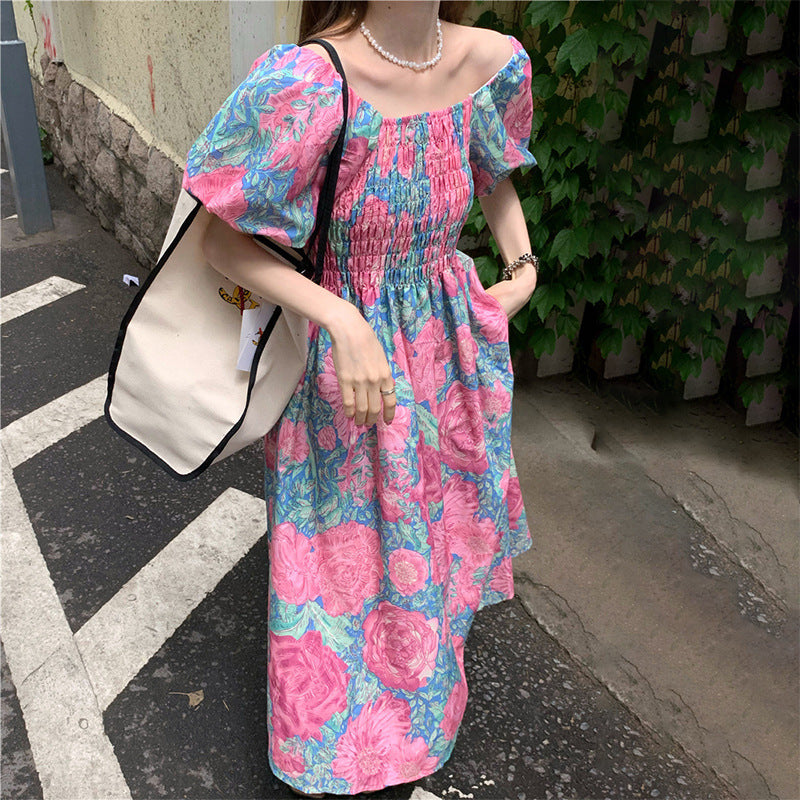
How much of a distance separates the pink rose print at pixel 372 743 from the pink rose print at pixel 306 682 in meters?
0.06

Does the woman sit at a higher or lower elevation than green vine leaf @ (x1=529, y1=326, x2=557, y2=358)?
higher

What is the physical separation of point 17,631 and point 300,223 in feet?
5.26

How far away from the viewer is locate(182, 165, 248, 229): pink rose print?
1411 millimetres

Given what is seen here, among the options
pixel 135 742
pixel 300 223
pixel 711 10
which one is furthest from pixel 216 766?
pixel 711 10

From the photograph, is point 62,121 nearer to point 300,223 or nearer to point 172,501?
point 172,501

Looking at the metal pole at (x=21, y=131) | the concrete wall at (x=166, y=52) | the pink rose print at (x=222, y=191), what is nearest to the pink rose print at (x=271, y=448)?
the pink rose print at (x=222, y=191)

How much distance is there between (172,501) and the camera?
3.00 metres

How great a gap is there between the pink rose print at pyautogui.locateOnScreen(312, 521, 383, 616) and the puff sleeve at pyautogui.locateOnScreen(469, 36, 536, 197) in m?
0.76

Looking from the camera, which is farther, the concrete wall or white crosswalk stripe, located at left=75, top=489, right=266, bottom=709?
the concrete wall

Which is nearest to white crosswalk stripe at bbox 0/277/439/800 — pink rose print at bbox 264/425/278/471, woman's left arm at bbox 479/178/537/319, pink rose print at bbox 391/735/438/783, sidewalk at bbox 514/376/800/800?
pink rose print at bbox 391/735/438/783

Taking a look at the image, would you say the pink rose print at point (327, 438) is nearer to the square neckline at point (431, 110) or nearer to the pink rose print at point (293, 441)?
the pink rose print at point (293, 441)

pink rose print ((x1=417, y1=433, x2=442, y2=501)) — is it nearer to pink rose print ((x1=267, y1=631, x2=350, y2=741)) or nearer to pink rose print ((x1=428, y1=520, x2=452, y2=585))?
pink rose print ((x1=428, y1=520, x2=452, y2=585))

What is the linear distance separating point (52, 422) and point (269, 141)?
2352 millimetres

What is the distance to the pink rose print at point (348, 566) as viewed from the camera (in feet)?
5.84
